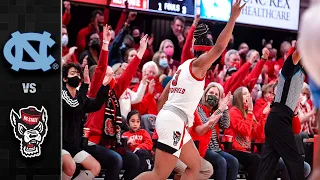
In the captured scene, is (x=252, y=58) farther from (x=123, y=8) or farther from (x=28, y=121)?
(x=28, y=121)

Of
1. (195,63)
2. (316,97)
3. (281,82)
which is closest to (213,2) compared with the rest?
(281,82)

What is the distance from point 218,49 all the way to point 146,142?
6.40 feet

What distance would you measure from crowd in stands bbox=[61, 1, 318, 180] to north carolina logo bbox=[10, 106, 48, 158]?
86cm

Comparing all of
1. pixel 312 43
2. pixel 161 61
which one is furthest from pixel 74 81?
pixel 312 43

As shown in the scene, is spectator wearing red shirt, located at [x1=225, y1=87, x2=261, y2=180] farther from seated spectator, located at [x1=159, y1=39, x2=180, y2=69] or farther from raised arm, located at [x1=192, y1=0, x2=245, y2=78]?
raised arm, located at [x1=192, y1=0, x2=245, y2=78]

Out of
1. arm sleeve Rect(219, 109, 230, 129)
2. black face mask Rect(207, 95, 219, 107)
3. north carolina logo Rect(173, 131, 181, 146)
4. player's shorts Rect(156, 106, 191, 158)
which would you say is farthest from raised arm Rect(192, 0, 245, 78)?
arm sleeve Rect(219, 109, 230, 129)

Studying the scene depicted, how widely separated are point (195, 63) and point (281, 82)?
1.13 meters

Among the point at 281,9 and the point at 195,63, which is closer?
the point at 195,63

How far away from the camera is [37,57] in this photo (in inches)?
199

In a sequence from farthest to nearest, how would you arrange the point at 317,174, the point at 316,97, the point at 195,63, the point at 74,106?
the point at 74,106 < the point at 195,63 < the point at 316,97 < the point at 317,174

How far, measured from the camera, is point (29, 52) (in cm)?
502

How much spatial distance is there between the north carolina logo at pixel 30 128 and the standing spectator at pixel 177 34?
4.35 metres

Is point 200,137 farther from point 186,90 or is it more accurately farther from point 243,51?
point 243,51

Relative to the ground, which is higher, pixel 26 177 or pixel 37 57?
pixel 37 57
